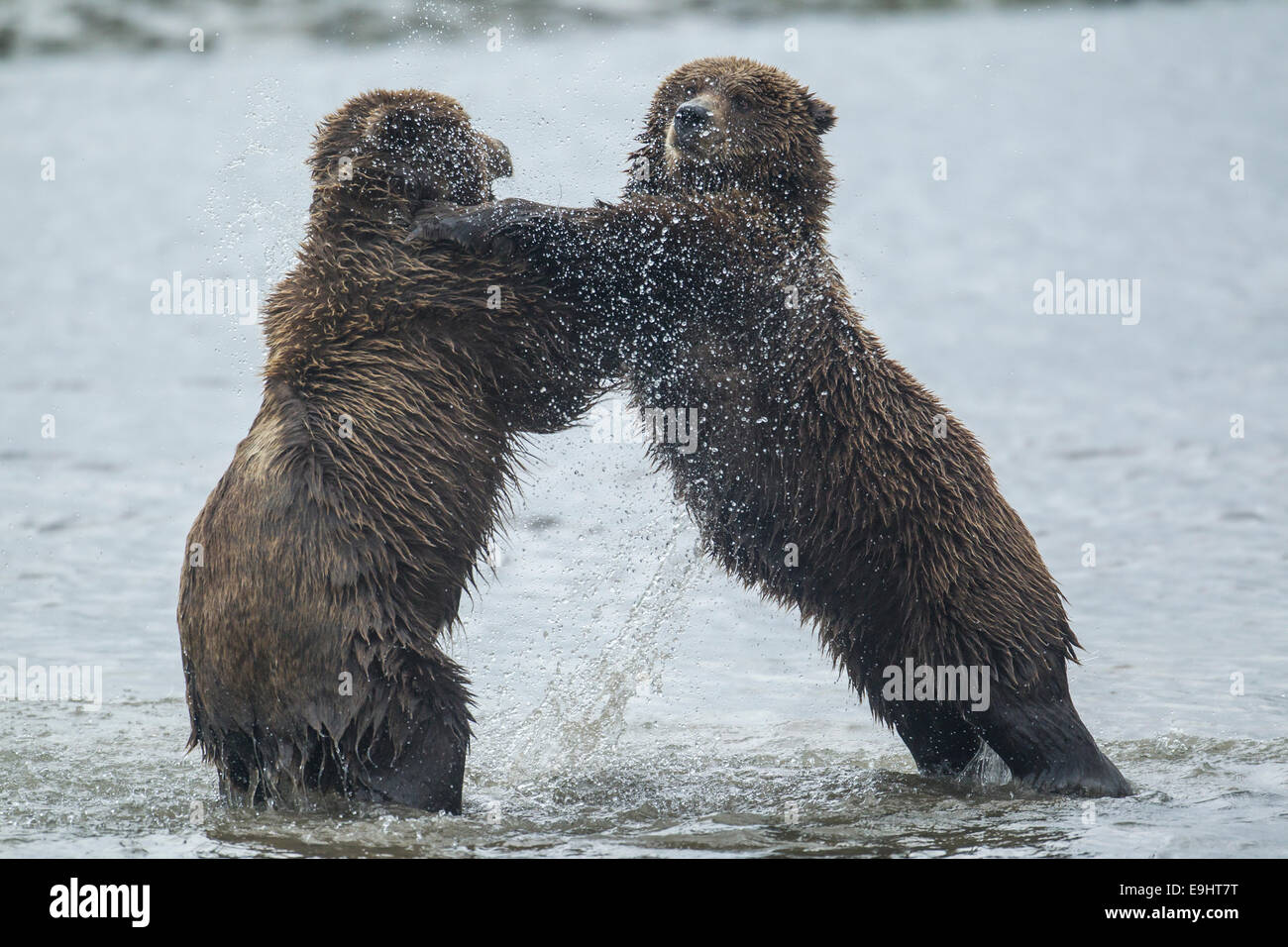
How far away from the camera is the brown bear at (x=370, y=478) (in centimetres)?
598

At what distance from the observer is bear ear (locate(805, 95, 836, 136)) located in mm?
7465

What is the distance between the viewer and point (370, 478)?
6.22 m

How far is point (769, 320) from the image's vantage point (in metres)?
7.04

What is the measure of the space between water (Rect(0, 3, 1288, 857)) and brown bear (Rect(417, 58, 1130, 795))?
19.0 inches

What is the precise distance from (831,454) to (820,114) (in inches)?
63.1

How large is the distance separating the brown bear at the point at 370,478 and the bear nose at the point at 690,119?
856mm

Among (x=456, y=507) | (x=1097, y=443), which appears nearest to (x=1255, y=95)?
(x=1097, y=443)
